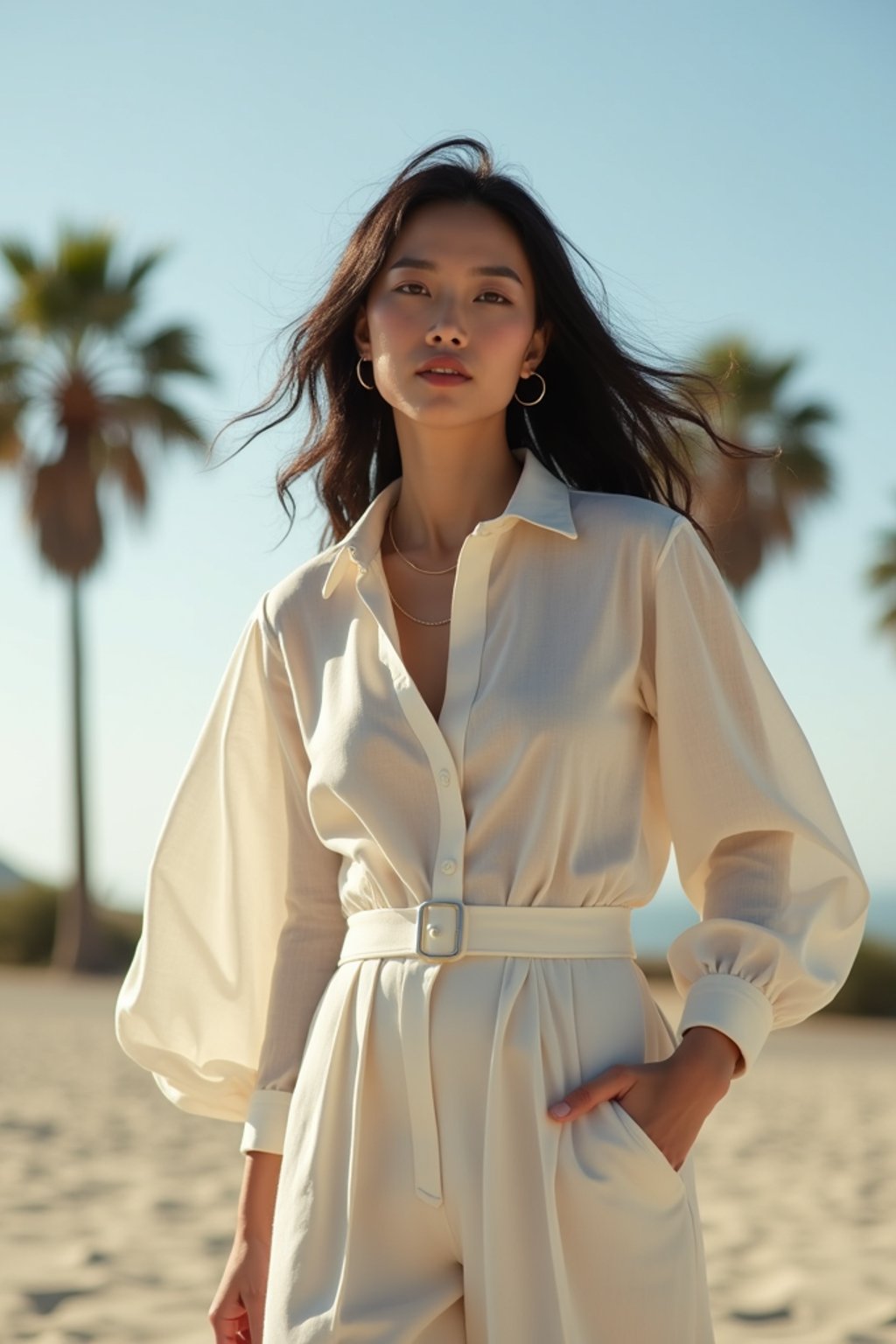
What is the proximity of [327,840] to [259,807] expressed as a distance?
0.31m

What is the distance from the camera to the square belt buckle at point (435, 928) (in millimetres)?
2111

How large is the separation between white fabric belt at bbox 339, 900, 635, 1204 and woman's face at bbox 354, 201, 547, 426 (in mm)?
731

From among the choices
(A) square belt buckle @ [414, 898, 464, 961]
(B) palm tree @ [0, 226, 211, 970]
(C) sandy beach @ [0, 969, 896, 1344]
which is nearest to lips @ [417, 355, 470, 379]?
(A) square belt buckle @ [414, 898, 464, 961]

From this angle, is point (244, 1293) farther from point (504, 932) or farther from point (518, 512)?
point (518, 512)

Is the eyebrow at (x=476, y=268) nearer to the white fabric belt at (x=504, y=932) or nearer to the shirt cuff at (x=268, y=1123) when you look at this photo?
the white fabric belt at (x=504, y=932)

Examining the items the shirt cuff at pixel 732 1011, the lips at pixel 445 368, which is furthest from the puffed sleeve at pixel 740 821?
the lips at pixel 445 368

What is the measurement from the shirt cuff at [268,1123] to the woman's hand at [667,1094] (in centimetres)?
51

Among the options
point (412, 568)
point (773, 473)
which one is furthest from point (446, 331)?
point (773, 473)

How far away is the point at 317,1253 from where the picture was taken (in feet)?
7.04

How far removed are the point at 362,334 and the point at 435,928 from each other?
1.06 m

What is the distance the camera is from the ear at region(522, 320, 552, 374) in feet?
8.51

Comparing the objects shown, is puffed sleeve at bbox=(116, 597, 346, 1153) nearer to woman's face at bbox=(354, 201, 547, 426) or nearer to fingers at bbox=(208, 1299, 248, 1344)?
fingers at bbox=(208, 1299, 248, 1344)

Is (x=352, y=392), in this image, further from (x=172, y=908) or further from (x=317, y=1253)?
(x=317, y=1253)

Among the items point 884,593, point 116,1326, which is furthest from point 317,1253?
point 884,593
